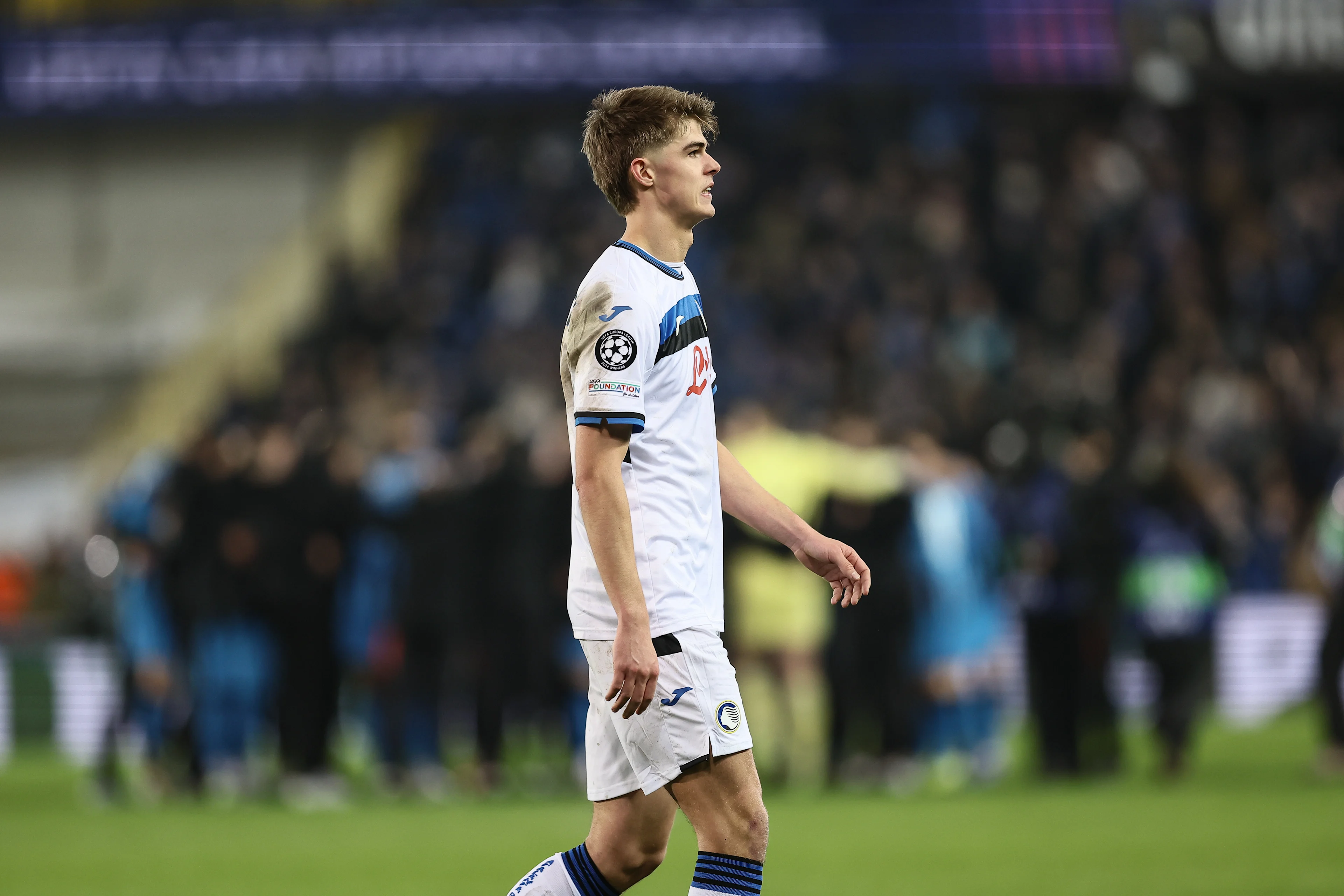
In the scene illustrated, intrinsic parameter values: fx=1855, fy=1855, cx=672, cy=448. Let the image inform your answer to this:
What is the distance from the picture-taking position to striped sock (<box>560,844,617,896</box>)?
14.9ft

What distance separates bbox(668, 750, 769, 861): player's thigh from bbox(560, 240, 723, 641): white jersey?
1.13 feet

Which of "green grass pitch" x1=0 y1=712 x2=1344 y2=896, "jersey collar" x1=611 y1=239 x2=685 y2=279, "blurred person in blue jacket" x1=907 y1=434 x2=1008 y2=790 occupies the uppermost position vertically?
"jersey collar" x1=611 y1=239 x2=685 y2=279

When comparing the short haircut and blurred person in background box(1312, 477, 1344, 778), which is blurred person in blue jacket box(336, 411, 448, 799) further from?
the short haircut

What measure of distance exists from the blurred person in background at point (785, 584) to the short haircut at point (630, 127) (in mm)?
8018

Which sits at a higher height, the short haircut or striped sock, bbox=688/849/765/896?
the short haircut

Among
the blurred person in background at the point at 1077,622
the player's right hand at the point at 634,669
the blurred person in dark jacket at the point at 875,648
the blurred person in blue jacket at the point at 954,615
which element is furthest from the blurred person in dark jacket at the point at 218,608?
the player's right hand at the point at 634,669

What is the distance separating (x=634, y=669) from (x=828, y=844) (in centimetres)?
593

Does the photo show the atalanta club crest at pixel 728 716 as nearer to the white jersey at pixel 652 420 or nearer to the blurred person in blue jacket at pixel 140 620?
the white jersey at pixel 652 420

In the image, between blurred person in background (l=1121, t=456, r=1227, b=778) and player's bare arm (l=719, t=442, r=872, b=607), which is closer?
player's bare arm (l=719, t=442, r=872, b=607)

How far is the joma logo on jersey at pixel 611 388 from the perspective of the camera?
14.3ft

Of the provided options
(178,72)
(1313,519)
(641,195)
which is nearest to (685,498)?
(641,195)

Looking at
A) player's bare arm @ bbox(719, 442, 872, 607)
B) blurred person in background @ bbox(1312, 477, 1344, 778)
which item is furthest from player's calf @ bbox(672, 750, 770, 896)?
blurred person in background @ bbox(1312, 477, 1344, 778)

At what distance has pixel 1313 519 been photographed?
1933cm

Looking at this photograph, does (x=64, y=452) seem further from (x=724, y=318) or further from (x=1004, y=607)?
(x=1004, y=607)
